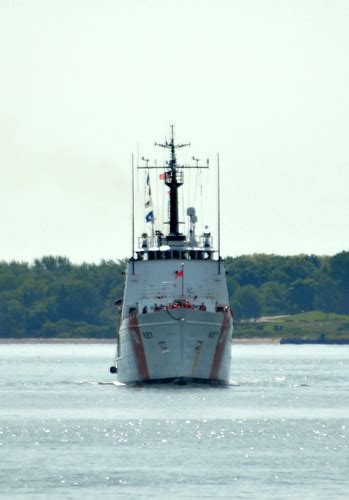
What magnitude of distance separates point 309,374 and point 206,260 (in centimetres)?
4187

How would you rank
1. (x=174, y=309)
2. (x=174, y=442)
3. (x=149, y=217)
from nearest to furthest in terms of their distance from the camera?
(x=174, y=442), (x=174, y=309), (x=149, y=217)

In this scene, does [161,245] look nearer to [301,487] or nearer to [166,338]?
[166,338]

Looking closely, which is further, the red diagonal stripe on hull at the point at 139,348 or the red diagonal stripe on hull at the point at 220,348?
the red diagonal stripe on hull at the point at 220,348

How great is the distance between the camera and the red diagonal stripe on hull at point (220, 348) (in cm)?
11412

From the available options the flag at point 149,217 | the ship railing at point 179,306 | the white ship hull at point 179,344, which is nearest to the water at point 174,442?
the white ship hull at point 179,344

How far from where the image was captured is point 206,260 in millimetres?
119438

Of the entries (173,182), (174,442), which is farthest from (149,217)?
(174,442)

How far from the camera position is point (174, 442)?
260ft

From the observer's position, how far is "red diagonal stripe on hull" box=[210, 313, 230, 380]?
114125 millimetres

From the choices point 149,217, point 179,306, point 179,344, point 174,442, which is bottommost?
point 174,442

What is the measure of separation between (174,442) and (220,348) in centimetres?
3574

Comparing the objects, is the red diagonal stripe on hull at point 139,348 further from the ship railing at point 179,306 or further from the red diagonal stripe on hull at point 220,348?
the red diagonal stripe on hull at point 220,348

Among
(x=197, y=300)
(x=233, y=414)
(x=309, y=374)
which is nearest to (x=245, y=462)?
(x=233, y=414)

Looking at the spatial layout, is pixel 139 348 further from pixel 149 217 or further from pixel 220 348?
pixel 149 217
